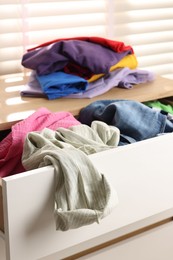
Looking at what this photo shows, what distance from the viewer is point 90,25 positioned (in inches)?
66.7

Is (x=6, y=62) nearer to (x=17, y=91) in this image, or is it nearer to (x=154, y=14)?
(x=17, y=91)

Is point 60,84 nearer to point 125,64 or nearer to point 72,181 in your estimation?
point 125,64

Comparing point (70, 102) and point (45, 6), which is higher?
point (45, 6)

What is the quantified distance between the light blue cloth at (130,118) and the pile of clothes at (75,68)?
4.8 inches

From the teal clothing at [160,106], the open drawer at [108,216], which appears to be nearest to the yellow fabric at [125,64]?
the teal clothing at [160,106]

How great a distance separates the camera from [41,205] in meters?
0.88

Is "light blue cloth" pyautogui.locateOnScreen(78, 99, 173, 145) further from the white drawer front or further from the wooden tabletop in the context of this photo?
the white drawer front

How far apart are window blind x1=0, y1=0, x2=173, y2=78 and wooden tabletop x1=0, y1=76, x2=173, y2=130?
18 centimetres

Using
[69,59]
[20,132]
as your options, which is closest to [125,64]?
[69,59]

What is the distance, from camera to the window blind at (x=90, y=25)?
1.54 m

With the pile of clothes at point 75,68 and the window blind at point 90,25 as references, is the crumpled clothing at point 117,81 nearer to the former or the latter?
the pile of clothes at point 75,68

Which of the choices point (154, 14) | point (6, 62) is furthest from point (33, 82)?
point (154, 14)

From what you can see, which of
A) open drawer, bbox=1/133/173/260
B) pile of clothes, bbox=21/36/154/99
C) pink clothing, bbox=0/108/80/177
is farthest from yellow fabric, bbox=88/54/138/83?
open drawer, bbox=1/133/173/260

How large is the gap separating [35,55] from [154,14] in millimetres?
678
